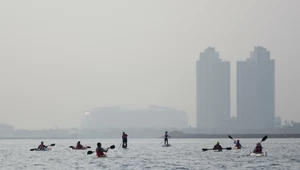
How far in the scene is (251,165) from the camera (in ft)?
186

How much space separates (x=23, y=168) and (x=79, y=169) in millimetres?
5206

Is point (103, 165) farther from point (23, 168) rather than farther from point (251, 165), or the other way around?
point (251, 165)

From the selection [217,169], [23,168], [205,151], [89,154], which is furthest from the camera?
[205,151]

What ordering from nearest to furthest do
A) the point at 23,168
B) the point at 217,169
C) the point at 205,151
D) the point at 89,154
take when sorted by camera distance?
1. the point at 217,169
2. the point at 23,168
3. the point at 89,154
4. the point at 205,151

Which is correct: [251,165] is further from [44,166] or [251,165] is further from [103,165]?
[44,166]

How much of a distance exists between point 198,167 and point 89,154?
2651 centimetres

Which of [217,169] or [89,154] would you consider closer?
[217,169]

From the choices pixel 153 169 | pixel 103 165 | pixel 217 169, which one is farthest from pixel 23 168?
pixel 217 169

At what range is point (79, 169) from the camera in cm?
5497

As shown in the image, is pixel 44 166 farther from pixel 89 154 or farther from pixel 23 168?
pixel 89 154

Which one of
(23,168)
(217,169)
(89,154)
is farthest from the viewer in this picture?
(89,154)

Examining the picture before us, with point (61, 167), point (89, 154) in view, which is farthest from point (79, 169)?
point (89, 154)

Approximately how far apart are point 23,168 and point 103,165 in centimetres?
634

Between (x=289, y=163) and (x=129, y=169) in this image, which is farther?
(x=289, y=163)
